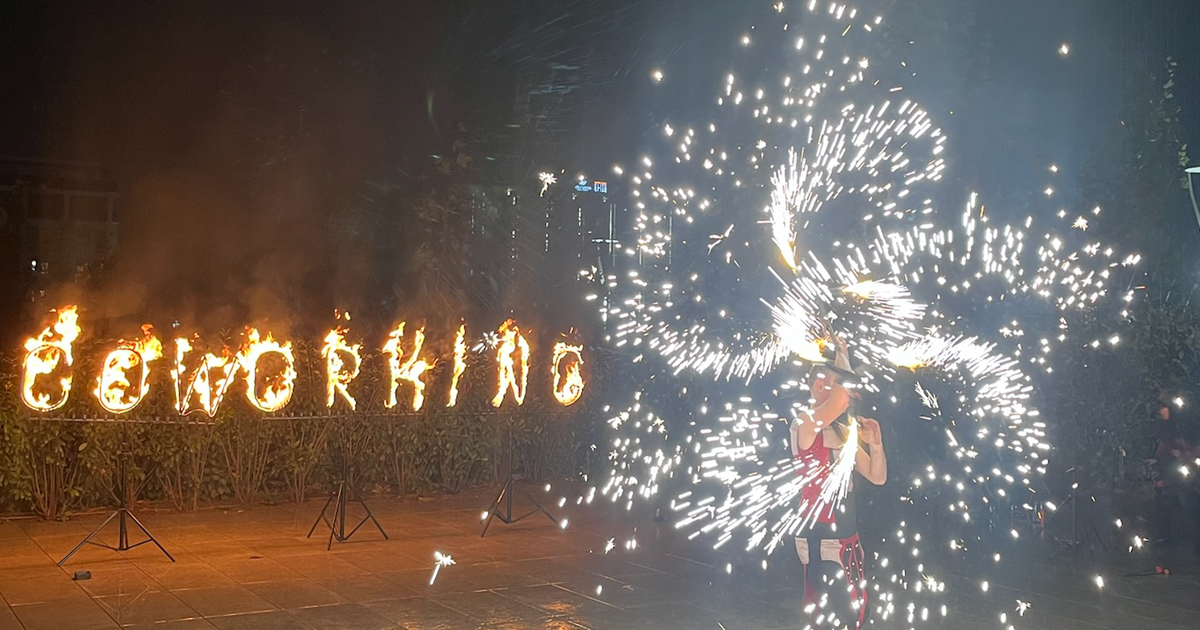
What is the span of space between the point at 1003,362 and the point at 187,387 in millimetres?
7470

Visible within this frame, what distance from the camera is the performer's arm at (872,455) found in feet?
17.1

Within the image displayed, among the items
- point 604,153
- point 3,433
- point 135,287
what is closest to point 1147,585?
point 604,153

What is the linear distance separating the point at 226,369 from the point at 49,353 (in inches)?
68.0

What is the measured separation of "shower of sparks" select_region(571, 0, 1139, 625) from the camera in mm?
5301

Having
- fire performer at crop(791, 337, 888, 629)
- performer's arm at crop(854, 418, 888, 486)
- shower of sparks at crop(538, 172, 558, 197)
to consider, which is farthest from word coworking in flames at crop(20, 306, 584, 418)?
shower of sparks at crop(538, 172, 558, 197)

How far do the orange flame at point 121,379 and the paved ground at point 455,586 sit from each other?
3.80 feet

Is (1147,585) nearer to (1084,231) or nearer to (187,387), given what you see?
(1084,231)

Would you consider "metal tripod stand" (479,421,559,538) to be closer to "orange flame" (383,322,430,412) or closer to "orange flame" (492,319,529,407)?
"orange flame" (492,319,529,407)

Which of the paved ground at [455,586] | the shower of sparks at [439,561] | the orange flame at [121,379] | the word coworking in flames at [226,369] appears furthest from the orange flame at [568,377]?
the orange flame at [121,379]

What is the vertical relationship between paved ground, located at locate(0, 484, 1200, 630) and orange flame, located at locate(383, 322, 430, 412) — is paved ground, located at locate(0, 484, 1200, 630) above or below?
below

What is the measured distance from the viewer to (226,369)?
9.62 m

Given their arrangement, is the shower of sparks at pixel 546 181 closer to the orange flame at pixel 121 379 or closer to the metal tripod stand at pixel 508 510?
the metal tripod stand at pixel 508 510

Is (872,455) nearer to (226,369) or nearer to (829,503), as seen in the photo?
(829,503)

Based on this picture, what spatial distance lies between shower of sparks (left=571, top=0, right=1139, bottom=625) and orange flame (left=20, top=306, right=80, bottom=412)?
429 centimetres
